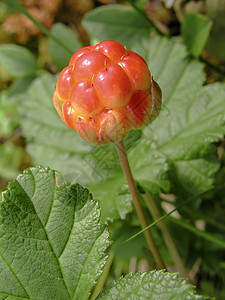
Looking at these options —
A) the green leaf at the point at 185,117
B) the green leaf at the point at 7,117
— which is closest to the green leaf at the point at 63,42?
the green leaf at the point at 185,117

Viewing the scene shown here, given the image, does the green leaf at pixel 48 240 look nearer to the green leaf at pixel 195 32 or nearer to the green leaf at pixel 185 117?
the green leaf at pixel 185 117

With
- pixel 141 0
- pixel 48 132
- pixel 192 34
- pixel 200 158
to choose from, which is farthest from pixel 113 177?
pixel 141 0

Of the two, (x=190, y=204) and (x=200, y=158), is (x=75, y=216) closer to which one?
(x=200, y=158)

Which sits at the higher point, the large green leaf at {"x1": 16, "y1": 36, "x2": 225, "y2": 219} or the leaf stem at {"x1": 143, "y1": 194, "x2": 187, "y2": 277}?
the large green leaf at {"x1": 16, "y1": 36, "x2": 225, "y2": 219}

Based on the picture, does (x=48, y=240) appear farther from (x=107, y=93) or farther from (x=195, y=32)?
(x=195, y=32)

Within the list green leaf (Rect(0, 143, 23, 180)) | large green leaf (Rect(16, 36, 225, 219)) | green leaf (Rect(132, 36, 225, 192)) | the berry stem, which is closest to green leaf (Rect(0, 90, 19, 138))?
green leaf (Rect(0, 143, 23, 180))

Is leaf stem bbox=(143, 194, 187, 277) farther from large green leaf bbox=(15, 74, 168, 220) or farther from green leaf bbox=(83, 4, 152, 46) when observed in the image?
green leaf bbox=(83, 4, 152, 46)

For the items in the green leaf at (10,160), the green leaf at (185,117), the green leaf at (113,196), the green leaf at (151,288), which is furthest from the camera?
the green leaf at (10,160)
